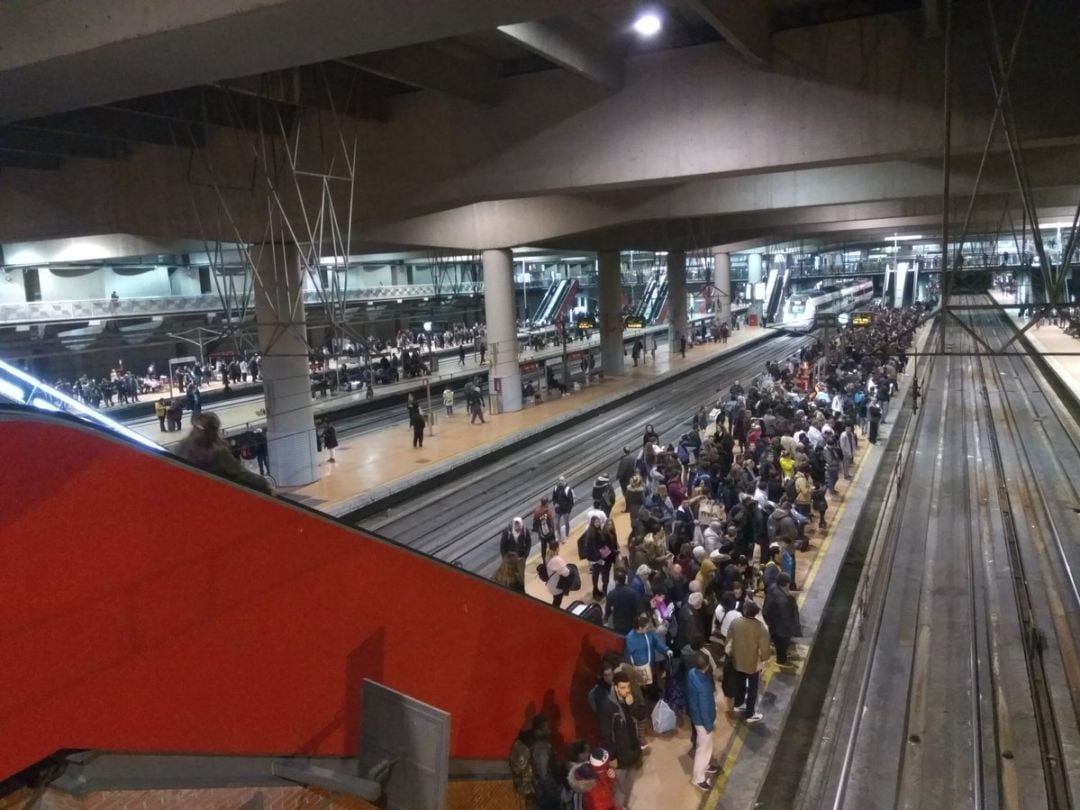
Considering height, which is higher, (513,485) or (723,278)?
(723,278)

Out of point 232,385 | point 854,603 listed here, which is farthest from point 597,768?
point 232,385

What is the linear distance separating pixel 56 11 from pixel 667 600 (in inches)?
273

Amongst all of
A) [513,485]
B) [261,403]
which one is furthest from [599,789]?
[261,403]

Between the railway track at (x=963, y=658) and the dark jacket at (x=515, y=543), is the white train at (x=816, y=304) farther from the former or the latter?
the dark jacket at (x=515, y=543)

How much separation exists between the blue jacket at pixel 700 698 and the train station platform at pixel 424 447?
5540mm

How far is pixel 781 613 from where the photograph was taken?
7051mm

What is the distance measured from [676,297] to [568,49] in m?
27.1

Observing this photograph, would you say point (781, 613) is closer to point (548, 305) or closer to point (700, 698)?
point (700, 698)

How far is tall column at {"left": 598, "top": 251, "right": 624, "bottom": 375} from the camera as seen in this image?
28.5 m

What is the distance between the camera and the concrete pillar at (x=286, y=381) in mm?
13992

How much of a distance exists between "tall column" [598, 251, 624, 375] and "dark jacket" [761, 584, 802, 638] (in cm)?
2193

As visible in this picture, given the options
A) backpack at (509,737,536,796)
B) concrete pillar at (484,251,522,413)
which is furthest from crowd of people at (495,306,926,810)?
concrete pillar at (484,251,522,413)

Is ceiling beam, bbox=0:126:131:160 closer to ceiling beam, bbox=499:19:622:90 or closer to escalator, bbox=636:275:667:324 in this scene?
ceiling beam, bbox=499:19:622:90

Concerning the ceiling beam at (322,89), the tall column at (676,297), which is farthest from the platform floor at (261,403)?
the ceiling beam at (322,89)
